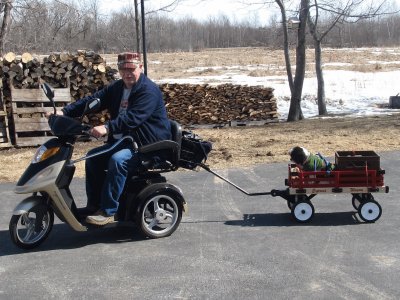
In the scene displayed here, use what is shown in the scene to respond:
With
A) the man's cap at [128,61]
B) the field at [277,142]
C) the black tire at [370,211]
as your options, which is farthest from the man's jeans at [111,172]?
the field at [277,142]

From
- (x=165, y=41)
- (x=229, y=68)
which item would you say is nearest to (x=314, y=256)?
(x=229, y=68)

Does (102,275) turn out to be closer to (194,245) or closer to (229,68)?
(194,245)

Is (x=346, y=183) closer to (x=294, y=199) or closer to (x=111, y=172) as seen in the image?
(x=294, y=199)

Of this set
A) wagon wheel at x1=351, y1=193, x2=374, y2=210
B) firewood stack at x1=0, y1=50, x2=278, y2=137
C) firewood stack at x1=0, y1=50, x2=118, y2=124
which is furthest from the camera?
firewood stack at x1=0, y1=50, x2=278, y2=137

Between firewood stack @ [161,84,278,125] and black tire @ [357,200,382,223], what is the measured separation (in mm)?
11139

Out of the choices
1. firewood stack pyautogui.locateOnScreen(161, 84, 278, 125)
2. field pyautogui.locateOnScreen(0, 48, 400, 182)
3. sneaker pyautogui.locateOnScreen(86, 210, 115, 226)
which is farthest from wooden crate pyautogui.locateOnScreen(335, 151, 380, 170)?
firewood stack pyautogui.locateOnScreen(161, 84, 278, 125)

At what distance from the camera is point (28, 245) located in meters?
5.08

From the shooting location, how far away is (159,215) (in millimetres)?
5359

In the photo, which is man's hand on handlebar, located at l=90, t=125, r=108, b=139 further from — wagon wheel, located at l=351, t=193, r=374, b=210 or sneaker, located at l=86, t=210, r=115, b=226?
wagon wheel, located at l=351, t=193, r=374, b=210

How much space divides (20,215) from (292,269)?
2.38 metres

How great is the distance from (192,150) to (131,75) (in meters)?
0.97

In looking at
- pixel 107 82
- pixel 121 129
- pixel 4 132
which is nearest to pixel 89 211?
pixel 121 129

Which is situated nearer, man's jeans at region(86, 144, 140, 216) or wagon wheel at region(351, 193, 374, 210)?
man's jeans at region(86, 144, 140, 216)

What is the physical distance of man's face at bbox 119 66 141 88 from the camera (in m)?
5.30
